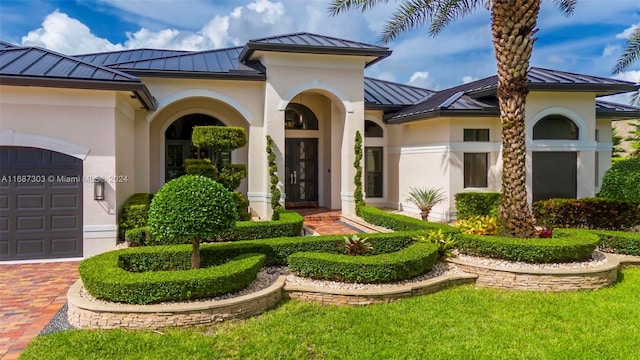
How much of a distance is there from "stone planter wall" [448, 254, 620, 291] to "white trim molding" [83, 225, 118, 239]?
869cm

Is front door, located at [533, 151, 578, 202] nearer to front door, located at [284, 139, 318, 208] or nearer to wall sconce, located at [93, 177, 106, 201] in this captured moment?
front door, located at [284, 139, 318, 208]

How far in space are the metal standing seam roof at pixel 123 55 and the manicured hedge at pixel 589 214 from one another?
16851 mm

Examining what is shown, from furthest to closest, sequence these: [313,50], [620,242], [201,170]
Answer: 1. [313,50]
2. [201,170]
3. [620,242]

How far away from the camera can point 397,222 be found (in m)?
11.9

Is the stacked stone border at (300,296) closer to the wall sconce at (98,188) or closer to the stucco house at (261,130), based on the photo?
the wall sconce at (98,188)

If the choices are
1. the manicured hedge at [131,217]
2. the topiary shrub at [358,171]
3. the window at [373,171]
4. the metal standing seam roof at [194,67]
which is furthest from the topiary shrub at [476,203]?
the manicured hedge at [131,217]

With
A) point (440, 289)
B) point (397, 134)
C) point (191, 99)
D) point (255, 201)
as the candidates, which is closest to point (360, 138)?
point (397, 134)

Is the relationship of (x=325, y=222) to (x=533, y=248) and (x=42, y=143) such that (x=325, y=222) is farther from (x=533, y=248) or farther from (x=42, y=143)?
(x=42, y=143)

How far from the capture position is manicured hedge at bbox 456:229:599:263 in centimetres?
839

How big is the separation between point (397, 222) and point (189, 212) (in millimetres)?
6524

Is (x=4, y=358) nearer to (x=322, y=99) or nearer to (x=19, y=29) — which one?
(x=19, y=29)

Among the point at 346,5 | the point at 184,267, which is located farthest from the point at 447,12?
the point at 184,267

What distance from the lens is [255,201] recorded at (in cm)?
1462

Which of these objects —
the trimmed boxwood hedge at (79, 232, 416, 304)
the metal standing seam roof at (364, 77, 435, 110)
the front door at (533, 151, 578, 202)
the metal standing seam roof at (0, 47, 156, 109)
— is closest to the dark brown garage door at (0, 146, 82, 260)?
the metal standing seam roof at (0, 47, 156, 109)
